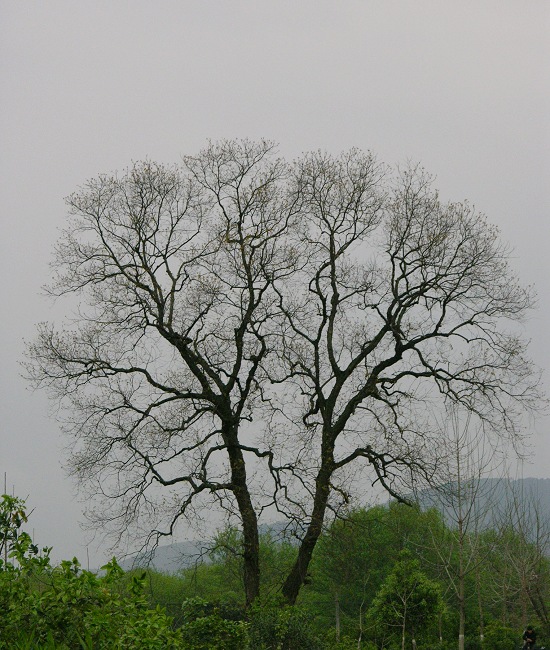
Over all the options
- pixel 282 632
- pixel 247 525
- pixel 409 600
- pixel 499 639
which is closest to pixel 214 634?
pixel 282 632

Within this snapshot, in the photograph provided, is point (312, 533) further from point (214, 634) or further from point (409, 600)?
point (409, 600)

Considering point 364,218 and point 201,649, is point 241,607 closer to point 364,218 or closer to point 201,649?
point 201,649

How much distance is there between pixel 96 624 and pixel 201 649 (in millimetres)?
7849

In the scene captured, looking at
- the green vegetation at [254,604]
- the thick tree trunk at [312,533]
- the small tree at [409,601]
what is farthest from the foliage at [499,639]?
the thick tree trunk at [312,533]

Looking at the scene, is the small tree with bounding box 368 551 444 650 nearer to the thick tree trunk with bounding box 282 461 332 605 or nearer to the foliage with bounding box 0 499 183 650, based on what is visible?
the thick tree trunk with bounding box 282 461 332 605

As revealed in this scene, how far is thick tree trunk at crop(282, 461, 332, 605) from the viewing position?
1812 cm

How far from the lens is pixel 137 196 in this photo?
19047mm

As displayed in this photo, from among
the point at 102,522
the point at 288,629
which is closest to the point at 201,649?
the point at 288,629

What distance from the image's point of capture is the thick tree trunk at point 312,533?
18125 mm

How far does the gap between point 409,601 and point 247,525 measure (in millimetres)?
7125

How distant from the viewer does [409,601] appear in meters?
22.9

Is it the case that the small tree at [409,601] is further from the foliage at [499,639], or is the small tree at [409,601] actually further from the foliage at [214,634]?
the foliage at [214,634]

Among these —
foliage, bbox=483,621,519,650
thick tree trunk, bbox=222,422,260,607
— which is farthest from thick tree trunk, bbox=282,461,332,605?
foliage, bbox=483,621,519,650

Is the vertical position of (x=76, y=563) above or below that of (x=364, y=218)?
below
